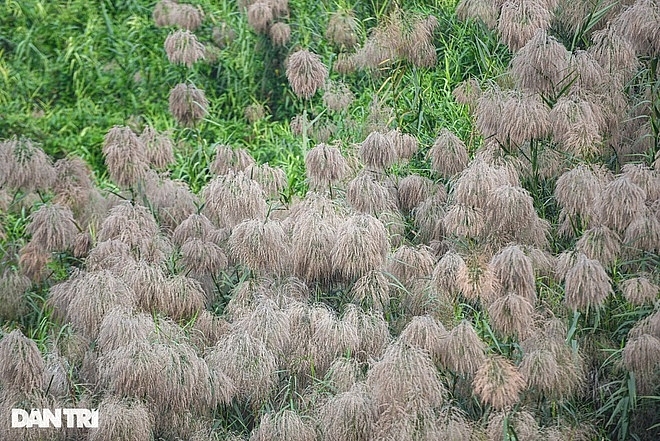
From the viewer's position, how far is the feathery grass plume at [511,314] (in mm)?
5156

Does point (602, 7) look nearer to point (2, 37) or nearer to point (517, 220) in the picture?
point (517, 220)

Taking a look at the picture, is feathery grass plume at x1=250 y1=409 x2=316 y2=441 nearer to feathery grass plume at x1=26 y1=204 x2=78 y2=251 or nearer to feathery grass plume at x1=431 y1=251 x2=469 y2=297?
feathery grass plume at x1=431 y1=251 x2=469 y2=297

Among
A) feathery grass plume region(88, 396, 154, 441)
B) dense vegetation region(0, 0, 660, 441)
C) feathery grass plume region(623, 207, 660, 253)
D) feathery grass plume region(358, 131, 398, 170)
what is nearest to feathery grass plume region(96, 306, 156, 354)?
dense vegetation region(0, 0, 660, 441)

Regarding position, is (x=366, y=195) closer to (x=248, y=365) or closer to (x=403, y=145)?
(x=403, y=145)

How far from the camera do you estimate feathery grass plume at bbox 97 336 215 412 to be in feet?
17.1

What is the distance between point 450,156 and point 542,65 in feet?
2.25

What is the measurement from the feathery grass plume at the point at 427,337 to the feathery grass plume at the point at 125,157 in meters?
2.02

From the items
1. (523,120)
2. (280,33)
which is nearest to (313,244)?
(523,120)

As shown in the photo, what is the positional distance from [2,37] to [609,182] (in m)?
5.40

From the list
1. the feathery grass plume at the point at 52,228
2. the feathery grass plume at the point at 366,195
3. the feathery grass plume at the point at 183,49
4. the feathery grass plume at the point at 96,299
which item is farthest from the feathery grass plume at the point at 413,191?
the feathery grass plume at the point at 52,228

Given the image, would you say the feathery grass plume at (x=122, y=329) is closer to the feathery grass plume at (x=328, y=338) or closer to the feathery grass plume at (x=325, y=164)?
the feathery grass plume at (x=328, y=338)

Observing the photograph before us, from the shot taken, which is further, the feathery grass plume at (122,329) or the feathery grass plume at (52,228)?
the feathery grass plume at (52,228)

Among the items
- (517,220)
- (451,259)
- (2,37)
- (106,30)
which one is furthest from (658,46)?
(2,37)

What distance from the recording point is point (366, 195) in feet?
19.6
